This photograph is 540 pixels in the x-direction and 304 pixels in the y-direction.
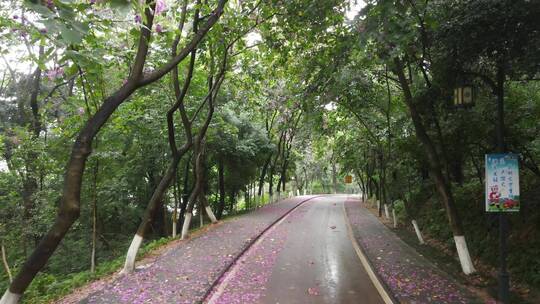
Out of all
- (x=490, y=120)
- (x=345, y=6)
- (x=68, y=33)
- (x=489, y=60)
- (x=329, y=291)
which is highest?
(x=345, y=6)

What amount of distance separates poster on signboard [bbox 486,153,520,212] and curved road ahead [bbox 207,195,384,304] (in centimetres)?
287

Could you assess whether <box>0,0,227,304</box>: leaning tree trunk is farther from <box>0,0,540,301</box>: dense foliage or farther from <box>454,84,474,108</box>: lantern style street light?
<box>454,84,474,108</box>: lantern style street light

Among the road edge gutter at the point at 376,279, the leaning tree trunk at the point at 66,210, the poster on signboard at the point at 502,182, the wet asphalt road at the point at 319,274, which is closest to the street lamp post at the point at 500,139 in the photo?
the poster on signboard at the point at 502,182

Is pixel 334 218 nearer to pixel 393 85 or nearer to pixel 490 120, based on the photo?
pixel 393 85

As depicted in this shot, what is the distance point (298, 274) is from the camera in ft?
29.9

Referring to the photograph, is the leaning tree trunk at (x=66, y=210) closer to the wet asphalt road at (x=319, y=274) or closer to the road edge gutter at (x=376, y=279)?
the wet asphalt road at (x=319, y=274)

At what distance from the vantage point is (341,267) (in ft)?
32.3

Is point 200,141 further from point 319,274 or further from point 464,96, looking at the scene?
point 464,96

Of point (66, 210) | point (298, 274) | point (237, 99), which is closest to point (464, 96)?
point (298, 274)

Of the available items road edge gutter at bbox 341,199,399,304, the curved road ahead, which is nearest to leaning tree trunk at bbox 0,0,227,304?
the curved road ahead

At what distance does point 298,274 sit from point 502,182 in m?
4.77

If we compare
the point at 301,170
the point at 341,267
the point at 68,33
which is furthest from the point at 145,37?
the point at 301,170

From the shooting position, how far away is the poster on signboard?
7.11 meters

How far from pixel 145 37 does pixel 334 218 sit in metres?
17.6
